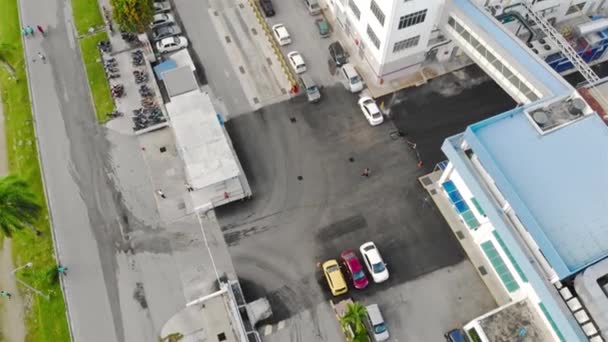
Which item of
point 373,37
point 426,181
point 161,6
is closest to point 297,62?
point 373,37

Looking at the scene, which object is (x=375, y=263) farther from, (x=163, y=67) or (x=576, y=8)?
(x=576, y=8)

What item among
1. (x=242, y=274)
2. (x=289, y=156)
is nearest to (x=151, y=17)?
(x=289, y=156)

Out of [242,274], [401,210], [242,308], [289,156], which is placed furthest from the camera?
[289,156]

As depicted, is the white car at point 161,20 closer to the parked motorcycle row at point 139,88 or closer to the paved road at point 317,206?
the parked motorcycle row at point 139,88

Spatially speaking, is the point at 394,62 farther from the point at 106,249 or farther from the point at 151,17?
the point at 106,249

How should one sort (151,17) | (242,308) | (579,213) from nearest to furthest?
(579,213) → (242,308) → (151,17)

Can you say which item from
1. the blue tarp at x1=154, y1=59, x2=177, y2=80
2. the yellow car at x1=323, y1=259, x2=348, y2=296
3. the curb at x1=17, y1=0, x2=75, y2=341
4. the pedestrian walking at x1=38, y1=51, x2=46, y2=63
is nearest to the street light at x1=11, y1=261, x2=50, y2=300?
the curb at x1=17, y1=0, x2=75, y2=341
